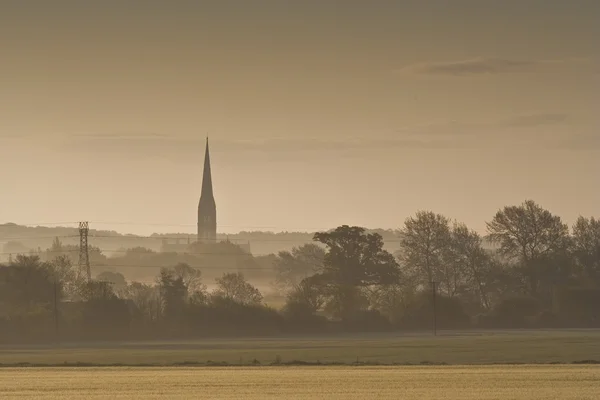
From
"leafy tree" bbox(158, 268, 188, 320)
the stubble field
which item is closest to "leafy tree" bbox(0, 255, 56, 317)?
"leafy tree" bbox(158, 268, 188, 320)

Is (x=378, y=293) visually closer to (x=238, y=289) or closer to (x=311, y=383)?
(x=238, y=289)

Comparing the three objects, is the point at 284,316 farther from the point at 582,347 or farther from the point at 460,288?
the point at 582,347

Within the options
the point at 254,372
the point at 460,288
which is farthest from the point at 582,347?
the point at 460,288

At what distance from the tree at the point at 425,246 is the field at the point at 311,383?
6766cm

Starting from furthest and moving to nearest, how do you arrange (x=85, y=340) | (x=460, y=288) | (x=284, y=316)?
(x=460, y=288)
(x=284, y=316)
(x=85, y=340)

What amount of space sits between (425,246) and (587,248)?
15981mm

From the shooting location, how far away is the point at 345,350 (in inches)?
3147

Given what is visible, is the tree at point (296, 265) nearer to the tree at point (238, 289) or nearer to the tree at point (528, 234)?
the tree at point (238, 289)

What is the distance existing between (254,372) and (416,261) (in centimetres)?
7199

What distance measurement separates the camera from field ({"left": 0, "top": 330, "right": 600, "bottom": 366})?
6950 centimetres

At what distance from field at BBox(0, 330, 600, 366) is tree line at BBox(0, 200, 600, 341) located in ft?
24.7

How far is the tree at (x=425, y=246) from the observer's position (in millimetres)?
128250

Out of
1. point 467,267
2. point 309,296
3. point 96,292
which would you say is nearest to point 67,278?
point 96,292

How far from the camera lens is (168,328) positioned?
106312 mm
